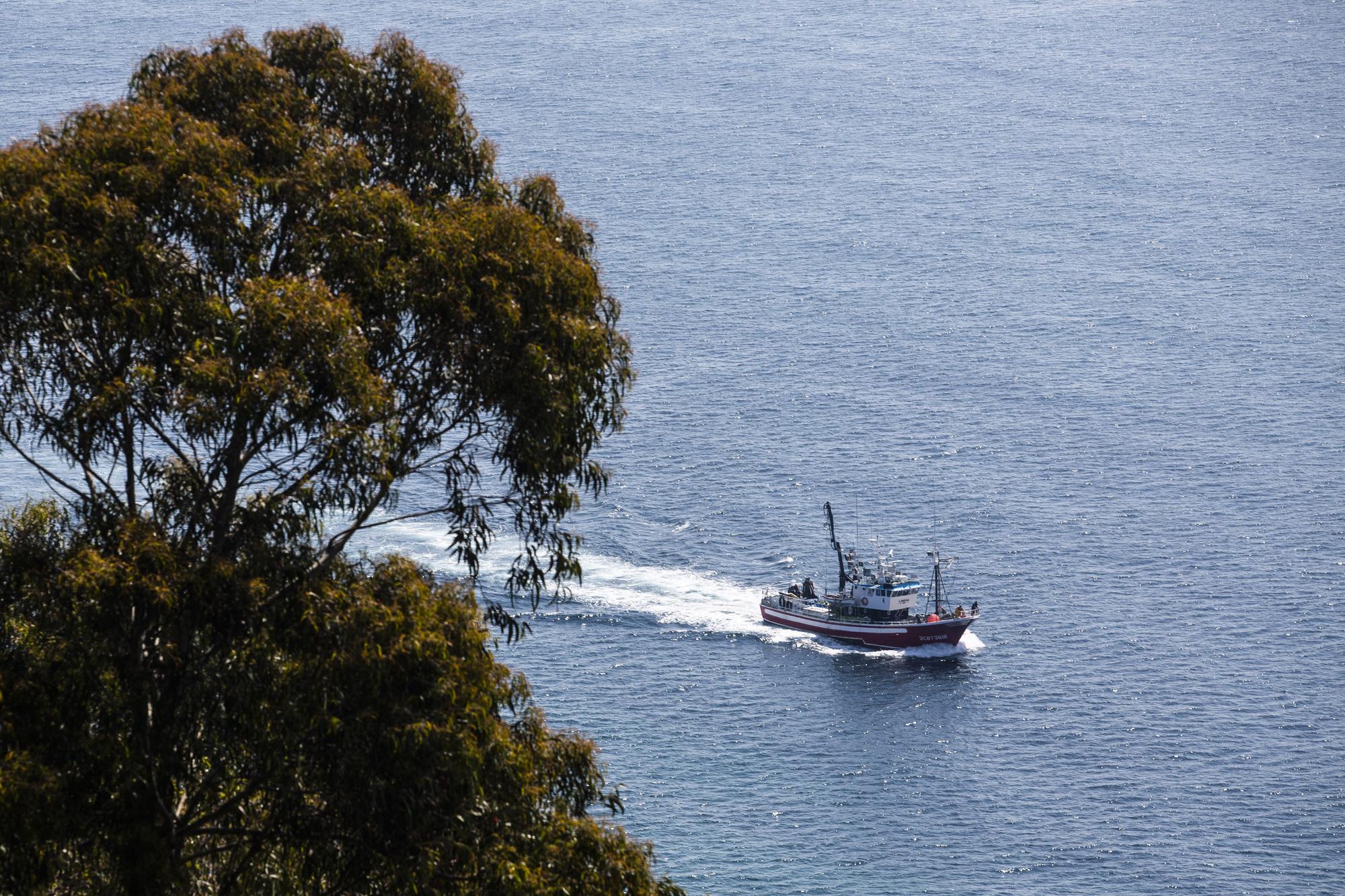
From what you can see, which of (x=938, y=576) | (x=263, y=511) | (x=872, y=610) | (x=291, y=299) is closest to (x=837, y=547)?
(x=872, y=610)

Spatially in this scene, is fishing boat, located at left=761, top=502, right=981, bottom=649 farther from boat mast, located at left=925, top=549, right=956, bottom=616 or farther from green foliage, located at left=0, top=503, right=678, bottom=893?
green foliage, located at left=0, top=503, right=678, bottom=893

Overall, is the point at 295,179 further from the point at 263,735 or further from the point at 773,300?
the point at 773,300

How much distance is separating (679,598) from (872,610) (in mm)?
16188

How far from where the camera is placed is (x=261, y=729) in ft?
81.7

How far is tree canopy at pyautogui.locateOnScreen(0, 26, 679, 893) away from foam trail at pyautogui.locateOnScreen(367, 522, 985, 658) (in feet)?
350

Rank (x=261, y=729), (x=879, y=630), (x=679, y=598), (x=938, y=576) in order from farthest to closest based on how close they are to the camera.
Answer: (x=879, y=630) < (x=938, y=576) < (x=679, y=598) < (x=261, y=729)

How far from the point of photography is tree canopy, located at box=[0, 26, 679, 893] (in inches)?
945

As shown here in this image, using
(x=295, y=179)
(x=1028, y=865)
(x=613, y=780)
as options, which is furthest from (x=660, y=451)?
(x=295, y=179)

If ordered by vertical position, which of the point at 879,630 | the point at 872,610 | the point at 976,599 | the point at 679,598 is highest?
the point at 679,598

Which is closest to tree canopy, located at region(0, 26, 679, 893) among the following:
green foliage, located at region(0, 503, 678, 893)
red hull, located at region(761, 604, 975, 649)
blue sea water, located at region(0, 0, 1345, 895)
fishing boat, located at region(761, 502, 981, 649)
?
green foliage, located at region(0, 503, 678, 893)

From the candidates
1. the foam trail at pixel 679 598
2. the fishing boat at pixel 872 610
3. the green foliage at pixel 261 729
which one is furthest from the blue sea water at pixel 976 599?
the green foliage at pixel 261 729

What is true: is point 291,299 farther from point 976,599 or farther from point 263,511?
point 976,599

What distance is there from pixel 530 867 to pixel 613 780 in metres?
86.8

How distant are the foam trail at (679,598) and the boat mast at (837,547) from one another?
195 inches
